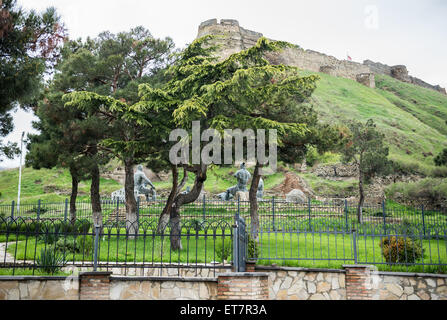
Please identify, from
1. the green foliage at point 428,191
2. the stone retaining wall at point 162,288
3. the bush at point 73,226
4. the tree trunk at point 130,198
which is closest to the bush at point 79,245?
the bush at point 73,226

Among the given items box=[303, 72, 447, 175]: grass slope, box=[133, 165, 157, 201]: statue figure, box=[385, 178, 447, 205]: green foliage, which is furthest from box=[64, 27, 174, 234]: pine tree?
box=[303, 72, 447, 175]: grass slope

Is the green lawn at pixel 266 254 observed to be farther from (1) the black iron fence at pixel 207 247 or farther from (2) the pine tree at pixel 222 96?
(2) the pine tree at pixel 222 96

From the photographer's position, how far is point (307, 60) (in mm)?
71250

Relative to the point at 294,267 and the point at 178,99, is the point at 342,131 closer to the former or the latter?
the point at 178,99

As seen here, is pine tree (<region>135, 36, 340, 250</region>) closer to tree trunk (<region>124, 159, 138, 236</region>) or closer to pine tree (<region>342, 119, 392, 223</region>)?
tree trunk (<region>124, 159, 138, 236</region>)

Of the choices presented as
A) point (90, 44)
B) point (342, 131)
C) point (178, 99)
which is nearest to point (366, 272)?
point (178, 99)

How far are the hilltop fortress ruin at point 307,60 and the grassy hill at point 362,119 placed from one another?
4048 mm

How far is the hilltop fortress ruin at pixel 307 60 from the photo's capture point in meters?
57.6

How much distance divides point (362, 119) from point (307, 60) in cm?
2929

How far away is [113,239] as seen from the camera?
44.6ft

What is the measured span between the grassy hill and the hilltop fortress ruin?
4.05m

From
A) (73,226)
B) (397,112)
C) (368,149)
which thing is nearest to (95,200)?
(73,226)

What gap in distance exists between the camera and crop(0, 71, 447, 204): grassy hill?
99.0 ft
